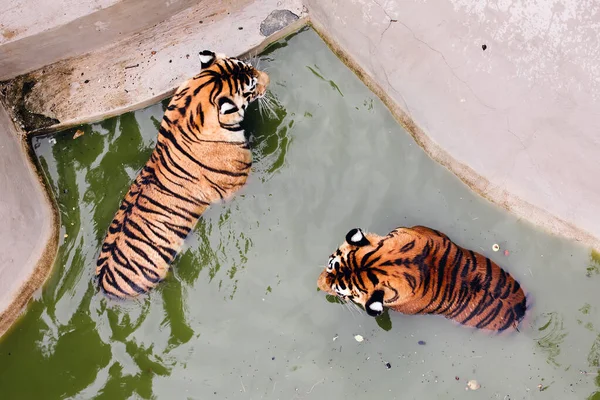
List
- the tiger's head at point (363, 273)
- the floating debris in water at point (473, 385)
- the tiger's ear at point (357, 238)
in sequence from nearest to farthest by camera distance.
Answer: the tiger's head at point (363, 273)
the tiger's ear at point (357, 238)
the floating debris in water at point (473, 385)

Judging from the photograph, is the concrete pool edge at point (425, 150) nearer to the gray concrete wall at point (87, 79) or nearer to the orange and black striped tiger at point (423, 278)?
the gray concrete wall at point (87, 79)

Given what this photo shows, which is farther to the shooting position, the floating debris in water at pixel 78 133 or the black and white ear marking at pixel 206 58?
the floating debris in water at pixel 78 133

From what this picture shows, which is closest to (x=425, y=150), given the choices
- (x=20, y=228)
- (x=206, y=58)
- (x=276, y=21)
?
(x=276, y=21)

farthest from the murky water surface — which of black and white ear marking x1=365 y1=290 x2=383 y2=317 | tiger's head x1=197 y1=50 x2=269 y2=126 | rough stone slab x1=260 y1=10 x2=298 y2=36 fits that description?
black and white ear marking x1=365 y1=290 x2=383 y2=317

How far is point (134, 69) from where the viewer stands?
4473 mm

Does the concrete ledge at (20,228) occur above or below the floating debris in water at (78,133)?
below

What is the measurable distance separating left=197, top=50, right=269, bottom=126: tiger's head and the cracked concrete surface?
0.97 metres

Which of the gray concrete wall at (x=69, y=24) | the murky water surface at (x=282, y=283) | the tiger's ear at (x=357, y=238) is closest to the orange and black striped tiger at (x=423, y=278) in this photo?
the tiger's ear at (x=357, y=238)

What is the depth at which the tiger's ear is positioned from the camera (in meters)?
3.60

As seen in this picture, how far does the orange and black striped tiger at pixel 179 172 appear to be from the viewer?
3.75 metres

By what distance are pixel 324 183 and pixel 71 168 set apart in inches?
91.4

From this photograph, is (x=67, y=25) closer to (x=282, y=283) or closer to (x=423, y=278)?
(x=282, y=283)

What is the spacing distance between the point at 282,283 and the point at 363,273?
1.08 meters

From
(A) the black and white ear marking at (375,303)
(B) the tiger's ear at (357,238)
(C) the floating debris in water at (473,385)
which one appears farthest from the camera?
(C) the floating debris in water at (473,385)
